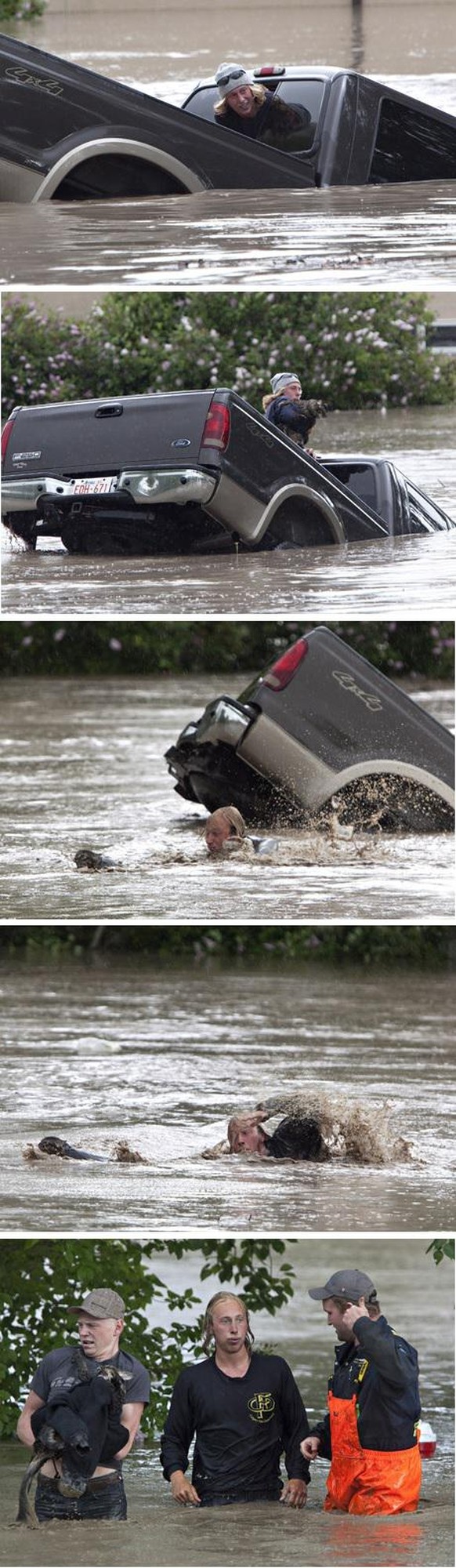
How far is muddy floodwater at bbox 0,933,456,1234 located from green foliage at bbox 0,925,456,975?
23cm

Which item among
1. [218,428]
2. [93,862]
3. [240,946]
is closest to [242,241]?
[218,428]

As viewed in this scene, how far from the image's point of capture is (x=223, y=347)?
10180 mm

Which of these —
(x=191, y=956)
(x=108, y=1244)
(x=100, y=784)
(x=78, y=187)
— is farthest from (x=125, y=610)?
(x=191, y=956)

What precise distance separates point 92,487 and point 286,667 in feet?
6.92

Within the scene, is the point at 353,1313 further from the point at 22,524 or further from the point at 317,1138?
the point at 22,524

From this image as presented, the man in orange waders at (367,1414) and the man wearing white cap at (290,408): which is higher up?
A: the man wearing white cap at (290,408)

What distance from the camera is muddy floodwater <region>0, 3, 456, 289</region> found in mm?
8805

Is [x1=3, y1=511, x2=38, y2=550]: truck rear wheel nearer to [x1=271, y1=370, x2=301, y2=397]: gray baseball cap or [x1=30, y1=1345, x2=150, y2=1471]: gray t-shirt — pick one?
[x1=271, y1=370, x2=301, y2=397]: gray baseball cap

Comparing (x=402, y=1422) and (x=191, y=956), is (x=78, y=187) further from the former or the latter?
(x=191, y=956)

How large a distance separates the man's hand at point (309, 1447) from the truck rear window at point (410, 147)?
5.85m

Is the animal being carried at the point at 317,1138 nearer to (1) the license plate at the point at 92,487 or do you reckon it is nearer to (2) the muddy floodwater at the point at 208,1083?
(2) the muddy floodwater at the point at 208,1083

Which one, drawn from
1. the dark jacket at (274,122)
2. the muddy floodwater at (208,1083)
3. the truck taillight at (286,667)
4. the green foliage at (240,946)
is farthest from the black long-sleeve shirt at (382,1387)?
the green foliage at (240,946)

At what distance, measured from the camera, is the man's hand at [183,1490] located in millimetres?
7480

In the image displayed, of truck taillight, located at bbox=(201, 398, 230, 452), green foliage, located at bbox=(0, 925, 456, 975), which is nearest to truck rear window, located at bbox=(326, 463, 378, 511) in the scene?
truck taillight, located at bbox=(201, 398, 230, 452)
